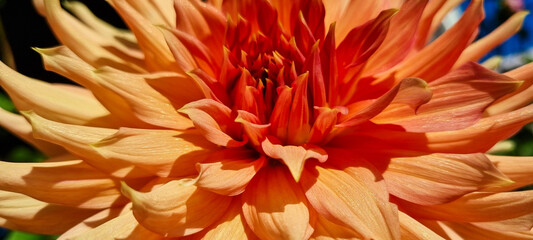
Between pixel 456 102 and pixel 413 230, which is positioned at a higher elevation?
Result: pixel 456 102

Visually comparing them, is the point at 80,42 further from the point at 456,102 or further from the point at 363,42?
the point at 456,102

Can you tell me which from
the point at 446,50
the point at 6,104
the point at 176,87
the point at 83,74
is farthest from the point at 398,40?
the point at 6,104

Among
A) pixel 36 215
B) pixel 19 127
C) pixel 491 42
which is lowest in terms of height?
pixel 36 215

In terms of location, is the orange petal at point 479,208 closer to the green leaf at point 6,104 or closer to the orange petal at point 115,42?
the orange petal at point 115,42

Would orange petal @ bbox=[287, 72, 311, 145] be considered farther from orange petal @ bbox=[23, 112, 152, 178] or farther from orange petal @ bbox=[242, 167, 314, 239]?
orange petal @ bbox=[23, 112, 152, 178]

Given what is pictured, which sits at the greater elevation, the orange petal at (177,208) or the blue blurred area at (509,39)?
the blue blurred area at (509,39)

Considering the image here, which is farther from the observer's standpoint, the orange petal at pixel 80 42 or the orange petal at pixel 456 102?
the orange petal at pixel 80 42

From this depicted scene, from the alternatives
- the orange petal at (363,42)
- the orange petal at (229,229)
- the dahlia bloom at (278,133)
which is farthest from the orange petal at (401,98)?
the orange petal at (229,229)

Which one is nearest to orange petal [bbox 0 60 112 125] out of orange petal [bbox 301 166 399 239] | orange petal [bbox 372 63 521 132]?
orange petal [bbox 301 166 399 239]
